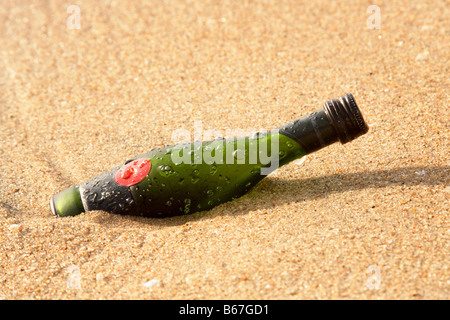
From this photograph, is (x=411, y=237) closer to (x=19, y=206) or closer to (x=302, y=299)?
(x=302, y=299)

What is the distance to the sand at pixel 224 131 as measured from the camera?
2121 millimetres

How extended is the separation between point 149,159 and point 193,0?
2.92 meters

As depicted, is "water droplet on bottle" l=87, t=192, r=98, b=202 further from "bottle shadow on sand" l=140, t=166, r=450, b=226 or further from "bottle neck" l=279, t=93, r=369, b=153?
"bottle neck" l=279, t=93, r=369, b=153

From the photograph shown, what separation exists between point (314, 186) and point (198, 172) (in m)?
0.59

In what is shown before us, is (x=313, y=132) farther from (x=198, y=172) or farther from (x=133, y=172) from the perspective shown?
(x=133, y=172)

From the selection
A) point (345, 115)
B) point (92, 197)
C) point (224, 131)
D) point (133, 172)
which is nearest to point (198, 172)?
point (133, 172)

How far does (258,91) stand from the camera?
373 centimetres

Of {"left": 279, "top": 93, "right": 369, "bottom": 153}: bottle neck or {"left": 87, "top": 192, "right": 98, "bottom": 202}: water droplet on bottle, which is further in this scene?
{"left": 87, "top": 192, "right": 98, "bottom": 202}: water droplet on bottle

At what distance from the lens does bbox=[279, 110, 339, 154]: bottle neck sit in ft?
7.75

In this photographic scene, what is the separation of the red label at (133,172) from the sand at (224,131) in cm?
20

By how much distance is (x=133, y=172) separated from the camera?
2.48 metres

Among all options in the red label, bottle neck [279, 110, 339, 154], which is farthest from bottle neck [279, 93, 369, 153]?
the red label

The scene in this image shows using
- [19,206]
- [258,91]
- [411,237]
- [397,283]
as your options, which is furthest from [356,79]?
[19,206]

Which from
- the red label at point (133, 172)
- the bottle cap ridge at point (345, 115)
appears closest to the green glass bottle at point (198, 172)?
the red label at point (133, 172)
